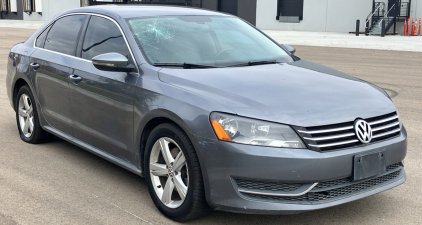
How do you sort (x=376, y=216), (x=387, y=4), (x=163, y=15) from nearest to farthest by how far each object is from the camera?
(x=376, y=216) < (x=163, y=15) < (x=387, y=4)

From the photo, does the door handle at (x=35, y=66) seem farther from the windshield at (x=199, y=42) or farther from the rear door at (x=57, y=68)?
the windshield at (x=199, y=42)

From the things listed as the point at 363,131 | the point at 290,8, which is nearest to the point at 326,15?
the point at 290,8

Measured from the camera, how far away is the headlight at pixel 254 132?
3.45 m

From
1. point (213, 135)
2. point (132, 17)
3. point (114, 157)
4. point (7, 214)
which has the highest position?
point (132, 17)

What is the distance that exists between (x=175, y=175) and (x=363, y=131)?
4.53ft

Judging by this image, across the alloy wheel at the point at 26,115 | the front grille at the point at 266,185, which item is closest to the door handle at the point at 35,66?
the alloy wheel at the point at 26,115

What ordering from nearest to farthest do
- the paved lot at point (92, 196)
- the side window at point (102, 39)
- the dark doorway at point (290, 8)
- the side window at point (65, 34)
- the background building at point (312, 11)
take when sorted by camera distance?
1. the paved lot at point (92, 196)
2. the side window at point (102, 39)
3. the side window at point (65, 34)
4. the background building at point (312, 11)
5. the dark doorway at point (290, 8)

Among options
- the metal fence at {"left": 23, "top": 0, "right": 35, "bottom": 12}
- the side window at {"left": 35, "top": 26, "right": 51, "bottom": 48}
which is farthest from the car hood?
the metal fence at {"left": 23, "top": 0, "right": 35, "bottom": 12}

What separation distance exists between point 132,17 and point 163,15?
12.4 inches

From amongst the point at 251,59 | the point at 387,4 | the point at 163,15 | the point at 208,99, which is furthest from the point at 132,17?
the point at 387,4

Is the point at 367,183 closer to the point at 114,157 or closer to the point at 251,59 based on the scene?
the point at 251,59

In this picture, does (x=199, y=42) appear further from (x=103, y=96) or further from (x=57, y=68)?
(x=57, y=68)

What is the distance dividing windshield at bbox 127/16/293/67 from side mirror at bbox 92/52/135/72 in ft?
0.69

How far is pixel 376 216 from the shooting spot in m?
4.05
